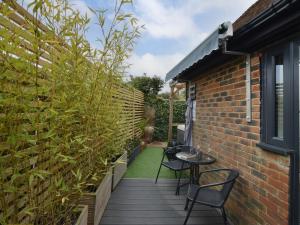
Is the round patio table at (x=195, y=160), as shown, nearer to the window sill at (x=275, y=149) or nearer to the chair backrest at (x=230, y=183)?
the chair backrest at (x=230, y=183)

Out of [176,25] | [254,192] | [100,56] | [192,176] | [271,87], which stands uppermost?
[176,25]

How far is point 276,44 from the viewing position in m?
2.09

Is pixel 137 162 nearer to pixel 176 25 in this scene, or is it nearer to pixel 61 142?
pixel 176 25

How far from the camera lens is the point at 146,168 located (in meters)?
5.71

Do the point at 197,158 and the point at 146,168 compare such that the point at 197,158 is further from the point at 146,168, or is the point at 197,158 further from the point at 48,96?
the point at 48,96

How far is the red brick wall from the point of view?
208 centimetres

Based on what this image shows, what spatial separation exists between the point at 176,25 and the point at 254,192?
5279 millimetres

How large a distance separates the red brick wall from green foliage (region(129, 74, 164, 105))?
21.7ft

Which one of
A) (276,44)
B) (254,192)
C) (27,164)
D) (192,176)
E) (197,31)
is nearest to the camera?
(27,164)

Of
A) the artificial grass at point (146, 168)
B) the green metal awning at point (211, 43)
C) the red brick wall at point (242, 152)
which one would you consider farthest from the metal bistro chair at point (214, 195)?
the artificial grass at point (146, 168)

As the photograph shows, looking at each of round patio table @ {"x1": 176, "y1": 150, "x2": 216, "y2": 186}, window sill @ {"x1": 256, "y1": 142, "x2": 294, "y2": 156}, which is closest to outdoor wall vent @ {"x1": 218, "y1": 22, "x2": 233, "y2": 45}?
window sill @ {"x1": 256, "y1": 142, "x2": 294, "y2": 156}

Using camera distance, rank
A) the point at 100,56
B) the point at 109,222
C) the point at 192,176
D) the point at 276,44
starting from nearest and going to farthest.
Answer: the point at 276,44 < the point at 100,56 < the point at 109,222 < the point at 192,176

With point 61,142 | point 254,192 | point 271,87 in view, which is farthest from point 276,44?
point 61,142

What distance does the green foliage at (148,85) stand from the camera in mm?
10547
